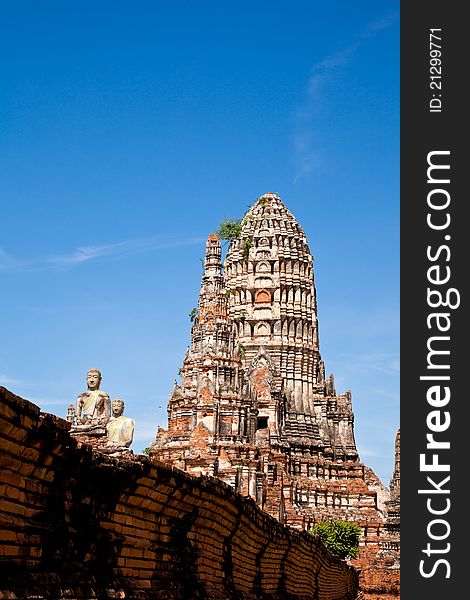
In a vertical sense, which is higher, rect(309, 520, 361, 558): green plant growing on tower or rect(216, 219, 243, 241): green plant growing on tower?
rect(216, 219, 243, 241): green plant growing on tower

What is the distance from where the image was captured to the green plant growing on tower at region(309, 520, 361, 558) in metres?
56.2

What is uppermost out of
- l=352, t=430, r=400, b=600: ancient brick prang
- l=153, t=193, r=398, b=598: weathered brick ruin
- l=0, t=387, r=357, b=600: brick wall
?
l=153, t=193, r=398, b=598: weathered brick ruin

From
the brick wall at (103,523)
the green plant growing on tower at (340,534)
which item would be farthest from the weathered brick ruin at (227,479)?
the green plant growing on tower at (340,534)

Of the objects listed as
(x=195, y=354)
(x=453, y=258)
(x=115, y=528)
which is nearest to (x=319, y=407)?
(x=195, y=354)

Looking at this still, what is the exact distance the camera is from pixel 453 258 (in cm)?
1231

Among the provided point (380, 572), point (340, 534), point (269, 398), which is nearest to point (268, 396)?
point (269, 398)

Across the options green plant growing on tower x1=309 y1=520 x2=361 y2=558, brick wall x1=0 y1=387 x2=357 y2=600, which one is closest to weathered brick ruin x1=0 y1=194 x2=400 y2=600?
brick wall x1=0 y1=387 x2=357 y2=600

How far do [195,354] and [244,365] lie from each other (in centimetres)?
675

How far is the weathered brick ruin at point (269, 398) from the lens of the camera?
189 feet

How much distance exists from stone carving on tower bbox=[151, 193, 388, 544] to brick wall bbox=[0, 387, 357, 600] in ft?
132

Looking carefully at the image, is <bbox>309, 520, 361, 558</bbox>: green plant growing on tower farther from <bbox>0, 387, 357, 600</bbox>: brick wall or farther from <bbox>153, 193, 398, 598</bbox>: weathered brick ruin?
<bbox>0, 387, 357, 600</bbox>: brick wall

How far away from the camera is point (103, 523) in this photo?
25.0 ft

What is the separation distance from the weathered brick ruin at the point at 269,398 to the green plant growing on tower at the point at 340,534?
100cm

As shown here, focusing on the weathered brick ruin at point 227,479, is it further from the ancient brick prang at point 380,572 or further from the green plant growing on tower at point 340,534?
the green plant growing on tower at point 340,534
